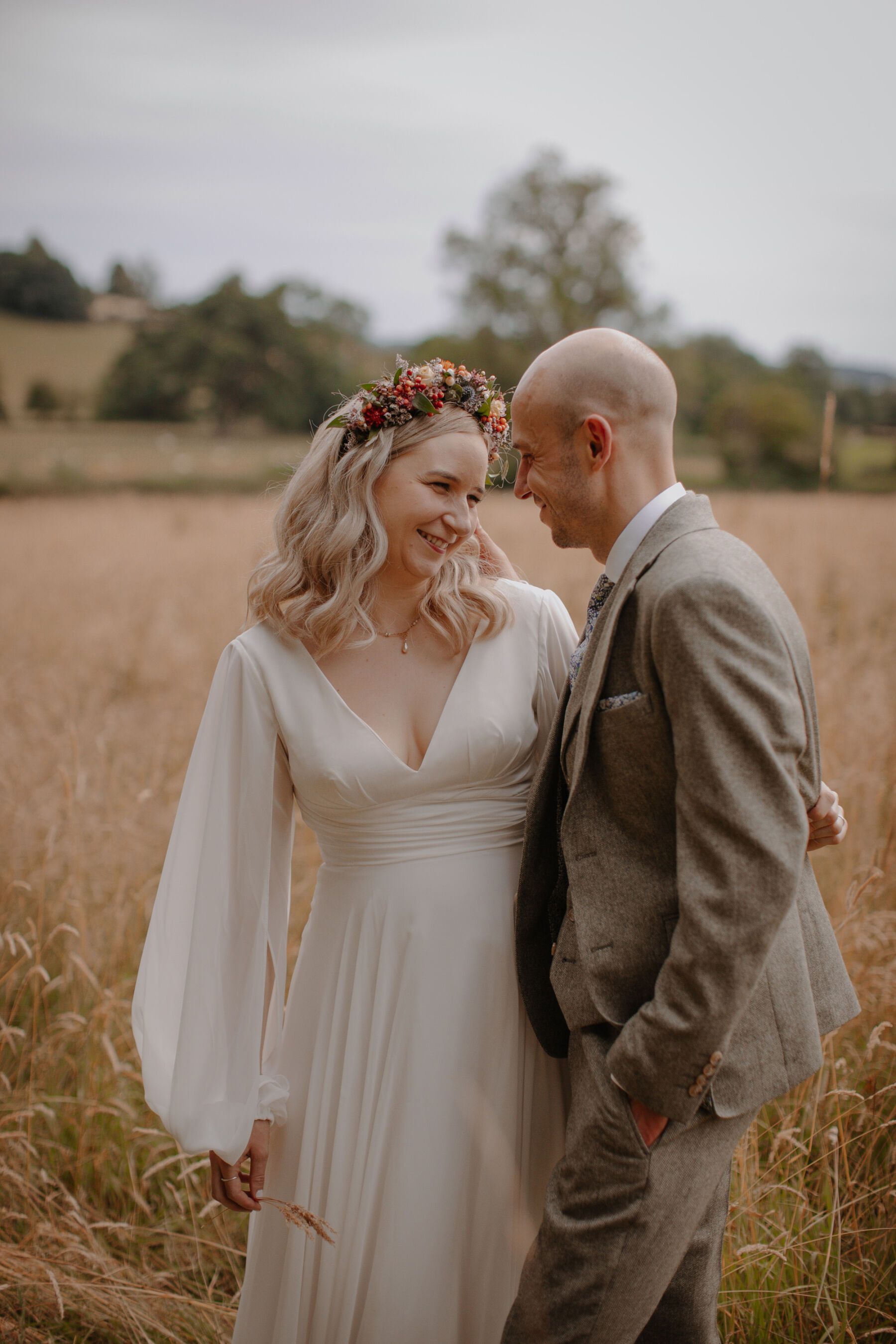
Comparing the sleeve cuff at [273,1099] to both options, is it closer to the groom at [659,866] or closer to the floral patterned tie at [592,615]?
the groom at [659,866]

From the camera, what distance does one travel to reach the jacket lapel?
1.40 m

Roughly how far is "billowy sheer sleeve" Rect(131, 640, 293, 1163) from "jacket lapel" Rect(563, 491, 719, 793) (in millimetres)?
743

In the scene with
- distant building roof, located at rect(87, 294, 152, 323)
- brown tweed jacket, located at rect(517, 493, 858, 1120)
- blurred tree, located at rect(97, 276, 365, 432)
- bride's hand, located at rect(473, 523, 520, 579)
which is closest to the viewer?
brown tweed jacket, located at rect(517, 493, 858, 1120)

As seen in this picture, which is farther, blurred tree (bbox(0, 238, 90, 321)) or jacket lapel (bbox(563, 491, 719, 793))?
blurred tree (bbox(0, 238, 90, 321))

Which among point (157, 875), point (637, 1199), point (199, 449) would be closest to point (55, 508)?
point (199, 449)

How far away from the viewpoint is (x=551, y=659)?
213 cm

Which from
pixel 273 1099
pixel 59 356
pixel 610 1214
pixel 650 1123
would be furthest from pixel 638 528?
pixel 59 356

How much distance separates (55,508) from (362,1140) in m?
13.1

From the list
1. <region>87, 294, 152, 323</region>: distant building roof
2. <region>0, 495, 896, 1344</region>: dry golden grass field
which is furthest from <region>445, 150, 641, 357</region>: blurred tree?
<region>0, 495, 896, 1344</region>: dry golden grass field

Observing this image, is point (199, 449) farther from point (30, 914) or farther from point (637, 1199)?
point (637, 1199)

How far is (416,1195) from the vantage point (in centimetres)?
180

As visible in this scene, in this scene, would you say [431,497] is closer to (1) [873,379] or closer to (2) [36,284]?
(1) [873,379]

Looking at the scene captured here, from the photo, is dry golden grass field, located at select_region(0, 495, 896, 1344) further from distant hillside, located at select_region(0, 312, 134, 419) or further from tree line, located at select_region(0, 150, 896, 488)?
tree line, located at select_region(0, 150, 896, 488)

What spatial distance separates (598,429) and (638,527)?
7.2 inches
